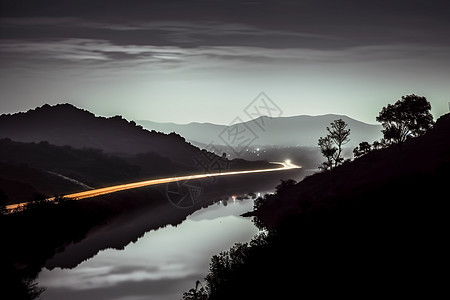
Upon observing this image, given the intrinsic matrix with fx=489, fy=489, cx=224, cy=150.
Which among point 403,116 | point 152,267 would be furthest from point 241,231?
point 403,116

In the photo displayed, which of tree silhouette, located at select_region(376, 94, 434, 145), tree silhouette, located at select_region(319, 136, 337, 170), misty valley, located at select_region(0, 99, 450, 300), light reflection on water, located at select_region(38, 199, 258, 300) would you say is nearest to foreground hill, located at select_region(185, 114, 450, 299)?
misty valley, located at select_region(0, 99, 450, 300)

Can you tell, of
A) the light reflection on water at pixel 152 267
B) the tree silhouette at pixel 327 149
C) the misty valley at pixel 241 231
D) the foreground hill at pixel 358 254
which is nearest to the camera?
the foreground hill at pixel 358 254

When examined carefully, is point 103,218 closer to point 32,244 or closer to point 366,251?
point 32,244

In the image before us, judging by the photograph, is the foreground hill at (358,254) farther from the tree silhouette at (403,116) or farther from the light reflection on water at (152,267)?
the tree silhouette at (403,116)

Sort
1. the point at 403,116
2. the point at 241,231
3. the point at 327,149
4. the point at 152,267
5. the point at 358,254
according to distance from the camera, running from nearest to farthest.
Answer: the point at 358,254
the point at 152,267
the point at 241,231
the point at 403,116
the point at 327,149

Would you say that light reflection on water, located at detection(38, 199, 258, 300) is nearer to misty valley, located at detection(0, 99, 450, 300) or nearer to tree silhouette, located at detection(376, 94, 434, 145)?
misty valley, located at detection(0, 99, 450, 300)

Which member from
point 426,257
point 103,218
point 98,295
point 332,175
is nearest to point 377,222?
point 426,257

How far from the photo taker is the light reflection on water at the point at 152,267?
51.7m

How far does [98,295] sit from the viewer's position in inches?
1982

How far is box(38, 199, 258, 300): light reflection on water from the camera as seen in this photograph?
51656 mm

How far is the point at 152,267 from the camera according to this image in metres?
62.5

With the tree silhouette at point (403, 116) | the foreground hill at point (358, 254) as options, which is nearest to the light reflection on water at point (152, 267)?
the foreground hill at point (358, 254)

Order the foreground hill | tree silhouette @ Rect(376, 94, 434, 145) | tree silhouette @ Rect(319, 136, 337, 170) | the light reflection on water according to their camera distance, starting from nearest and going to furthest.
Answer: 1. the foreground hill
2. the light reflection on water
3. tree silhouette @ Rect(376, 94, 434, 145)
4. tree silhouette @ Rect(319, 136, 337, 170)

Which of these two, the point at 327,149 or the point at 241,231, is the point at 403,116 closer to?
the point at 327,149
